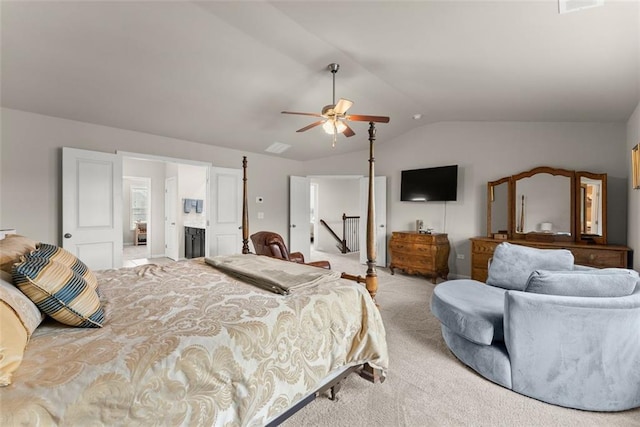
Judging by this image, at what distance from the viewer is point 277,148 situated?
18.4 feet

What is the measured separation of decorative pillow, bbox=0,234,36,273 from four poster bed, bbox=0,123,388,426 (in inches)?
2.8

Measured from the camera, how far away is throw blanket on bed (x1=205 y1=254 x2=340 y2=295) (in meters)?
1.79

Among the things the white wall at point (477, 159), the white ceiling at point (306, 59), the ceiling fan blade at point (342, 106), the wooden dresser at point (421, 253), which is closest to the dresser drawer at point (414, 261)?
the wooden dresser at point (421, 253)

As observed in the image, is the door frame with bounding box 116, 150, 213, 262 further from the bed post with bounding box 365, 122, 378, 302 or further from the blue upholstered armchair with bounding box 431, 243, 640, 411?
the blue upholstered armchair with bounding box 431, 243, 640, 411

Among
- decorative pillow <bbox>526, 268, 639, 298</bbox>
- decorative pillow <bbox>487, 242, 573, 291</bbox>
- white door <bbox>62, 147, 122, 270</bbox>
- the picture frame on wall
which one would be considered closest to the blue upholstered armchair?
decorative pillow <bbox>526, 268, 639, 298</bbox>

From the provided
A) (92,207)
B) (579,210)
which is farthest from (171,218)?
(579,210)

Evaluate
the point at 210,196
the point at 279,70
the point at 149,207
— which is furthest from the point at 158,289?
the point at 149,207

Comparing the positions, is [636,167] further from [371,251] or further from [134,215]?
[134,215]

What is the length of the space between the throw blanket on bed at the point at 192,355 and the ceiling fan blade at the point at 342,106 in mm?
1820

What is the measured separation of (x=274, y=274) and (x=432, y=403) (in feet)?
4.44

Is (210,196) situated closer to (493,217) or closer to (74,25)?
(74,25)

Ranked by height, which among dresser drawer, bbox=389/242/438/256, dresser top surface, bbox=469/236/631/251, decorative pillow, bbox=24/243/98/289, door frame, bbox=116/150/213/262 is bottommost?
dresser drawer, bbox=389/242/438/256

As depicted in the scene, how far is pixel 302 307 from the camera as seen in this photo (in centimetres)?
155

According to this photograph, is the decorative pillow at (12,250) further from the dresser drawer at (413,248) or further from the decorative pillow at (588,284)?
the dresser drawer at (413,248)
